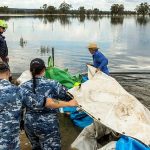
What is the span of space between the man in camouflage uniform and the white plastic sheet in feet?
4.73

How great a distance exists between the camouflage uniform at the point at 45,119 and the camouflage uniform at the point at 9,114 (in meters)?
0.56

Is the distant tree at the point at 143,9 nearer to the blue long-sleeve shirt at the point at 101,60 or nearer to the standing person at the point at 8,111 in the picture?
the blue long-sleeve shirt at the point at 101,60

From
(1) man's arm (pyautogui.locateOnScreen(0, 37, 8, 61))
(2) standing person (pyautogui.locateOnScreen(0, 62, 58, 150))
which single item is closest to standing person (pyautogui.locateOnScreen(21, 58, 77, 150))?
(2) standing person (pyautogui.locateOnScreen(0, 62, 58, 150))

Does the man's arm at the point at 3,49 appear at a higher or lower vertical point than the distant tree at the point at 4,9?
lower

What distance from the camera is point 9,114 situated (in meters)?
4.34

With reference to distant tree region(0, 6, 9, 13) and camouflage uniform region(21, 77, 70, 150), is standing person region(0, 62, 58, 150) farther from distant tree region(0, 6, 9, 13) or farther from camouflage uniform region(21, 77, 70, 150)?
distant tree region(0, 6, 9, 13)

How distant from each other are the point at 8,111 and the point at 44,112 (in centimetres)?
81

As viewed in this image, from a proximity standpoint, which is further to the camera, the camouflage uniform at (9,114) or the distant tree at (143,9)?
the distant tree at (143,9)

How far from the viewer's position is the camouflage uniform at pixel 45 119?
4894mm

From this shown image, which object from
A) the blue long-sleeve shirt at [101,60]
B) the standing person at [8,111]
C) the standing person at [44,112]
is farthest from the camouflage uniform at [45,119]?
the blue long-sleeve shirt at [101,60]

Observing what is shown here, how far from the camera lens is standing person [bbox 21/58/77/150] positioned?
487 centimetres

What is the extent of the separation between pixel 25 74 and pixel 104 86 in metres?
2.99

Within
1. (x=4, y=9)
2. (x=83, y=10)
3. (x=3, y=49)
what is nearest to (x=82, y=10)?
(x=83, y=10)

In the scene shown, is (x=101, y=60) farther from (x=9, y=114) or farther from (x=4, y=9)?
(x=4, y=9)
